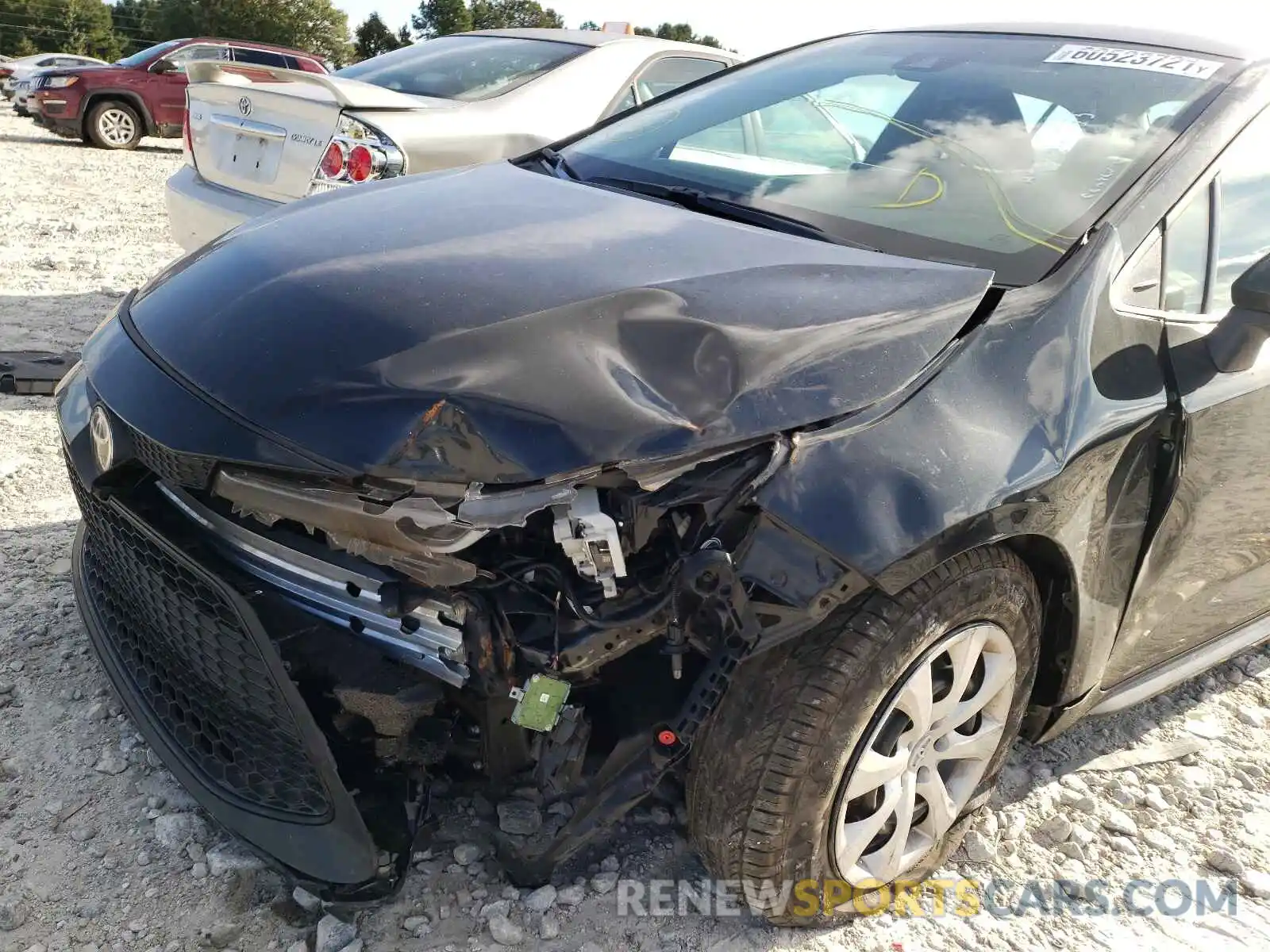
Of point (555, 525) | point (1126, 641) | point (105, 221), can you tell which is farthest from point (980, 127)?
point (105, 221)

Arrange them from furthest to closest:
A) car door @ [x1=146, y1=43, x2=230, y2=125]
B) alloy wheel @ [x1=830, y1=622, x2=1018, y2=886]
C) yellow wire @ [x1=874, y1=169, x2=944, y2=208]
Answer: car door @ [x1=146, y1=43, x2=230, y2=125] → yellow wire @ [x1=874, y1=169, x2=944, y2=208] → alloy wheel @ [x1=830, y1=622, x2=1018, y2=886]

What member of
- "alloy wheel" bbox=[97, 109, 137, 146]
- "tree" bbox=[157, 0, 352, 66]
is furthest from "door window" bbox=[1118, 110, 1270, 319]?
"tree" bbox=[157, 0, 352, 66]

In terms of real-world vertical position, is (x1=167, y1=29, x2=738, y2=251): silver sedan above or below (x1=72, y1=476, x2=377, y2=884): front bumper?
above

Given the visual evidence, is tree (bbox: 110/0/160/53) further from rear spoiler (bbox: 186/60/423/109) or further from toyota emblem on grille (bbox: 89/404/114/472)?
toyota emblem on grille (bbox: 89/404/114/472)

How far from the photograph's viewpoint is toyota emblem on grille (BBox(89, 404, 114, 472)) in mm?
1978

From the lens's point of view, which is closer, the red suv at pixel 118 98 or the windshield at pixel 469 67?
the windshield at pixel 469 67

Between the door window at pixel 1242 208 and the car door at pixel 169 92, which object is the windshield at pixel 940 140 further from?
the car door at pixel 169 92

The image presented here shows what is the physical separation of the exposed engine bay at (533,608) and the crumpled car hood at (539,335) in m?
0.07

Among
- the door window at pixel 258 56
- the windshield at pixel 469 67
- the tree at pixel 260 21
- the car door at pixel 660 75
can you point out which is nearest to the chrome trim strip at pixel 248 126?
the windshield at pixel 469 67

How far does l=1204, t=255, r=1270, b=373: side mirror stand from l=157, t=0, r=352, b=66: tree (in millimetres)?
33255

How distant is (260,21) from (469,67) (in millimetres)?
29833

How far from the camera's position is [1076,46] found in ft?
8.82

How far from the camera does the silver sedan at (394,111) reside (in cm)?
450

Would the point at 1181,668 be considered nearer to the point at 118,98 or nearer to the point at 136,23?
the point at 118,98
